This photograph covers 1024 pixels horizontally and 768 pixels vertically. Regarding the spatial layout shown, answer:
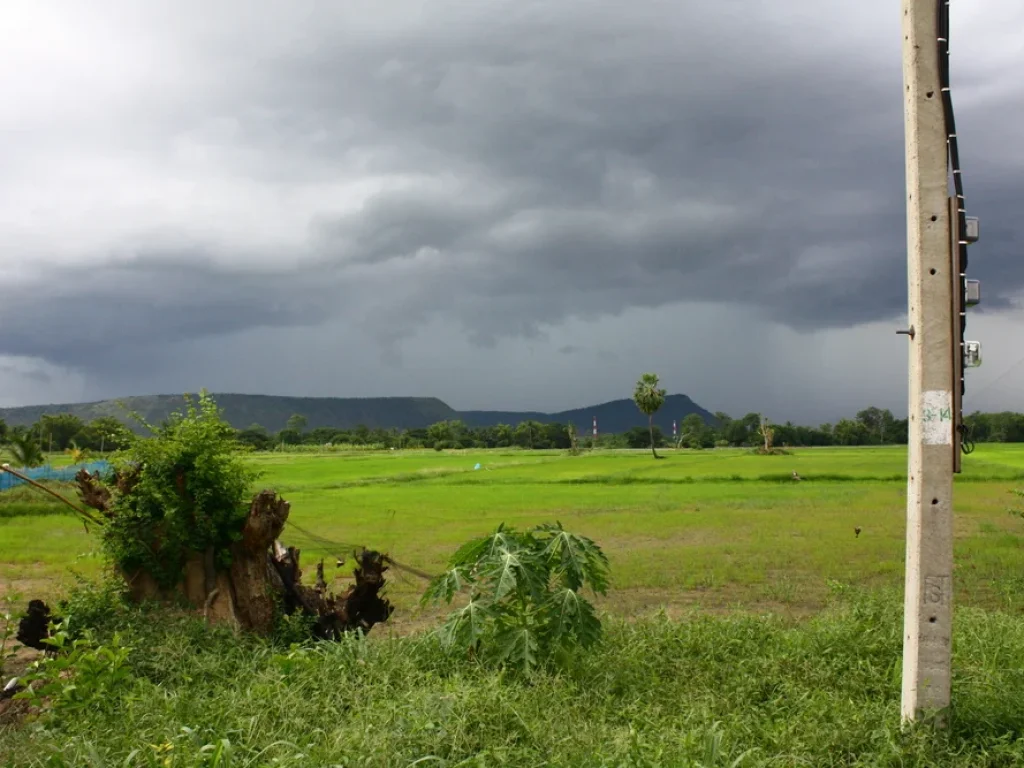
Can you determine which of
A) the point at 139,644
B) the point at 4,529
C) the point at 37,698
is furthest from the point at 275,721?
the point at 4,529

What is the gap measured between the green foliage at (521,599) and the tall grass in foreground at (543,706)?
0.21 metres

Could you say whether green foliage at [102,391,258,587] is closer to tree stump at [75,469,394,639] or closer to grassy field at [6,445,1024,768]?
tree stump at [75,469,394,639]

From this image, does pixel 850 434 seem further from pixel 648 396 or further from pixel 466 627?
pixel 466 627

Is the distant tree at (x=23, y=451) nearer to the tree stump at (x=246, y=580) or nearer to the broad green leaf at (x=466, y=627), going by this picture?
the tree stump at (x=246, y=580)

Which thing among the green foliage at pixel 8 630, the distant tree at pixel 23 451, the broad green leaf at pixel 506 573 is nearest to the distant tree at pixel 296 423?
the distant tree at pixel 23 451

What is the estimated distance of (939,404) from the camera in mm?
5160

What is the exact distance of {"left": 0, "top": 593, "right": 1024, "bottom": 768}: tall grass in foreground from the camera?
14.8 feet

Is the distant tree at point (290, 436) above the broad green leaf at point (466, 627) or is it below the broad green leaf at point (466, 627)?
below

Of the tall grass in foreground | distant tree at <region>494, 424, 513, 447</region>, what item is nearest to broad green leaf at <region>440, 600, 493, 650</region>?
the tall grass in foreground

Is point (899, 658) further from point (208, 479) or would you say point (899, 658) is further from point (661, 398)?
point (661, 398)

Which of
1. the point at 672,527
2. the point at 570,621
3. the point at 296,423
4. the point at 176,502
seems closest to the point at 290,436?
the point at 296,423

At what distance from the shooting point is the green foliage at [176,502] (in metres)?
8.09

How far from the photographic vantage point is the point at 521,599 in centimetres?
660

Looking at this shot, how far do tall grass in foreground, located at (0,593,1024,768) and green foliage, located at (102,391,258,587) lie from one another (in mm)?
691
